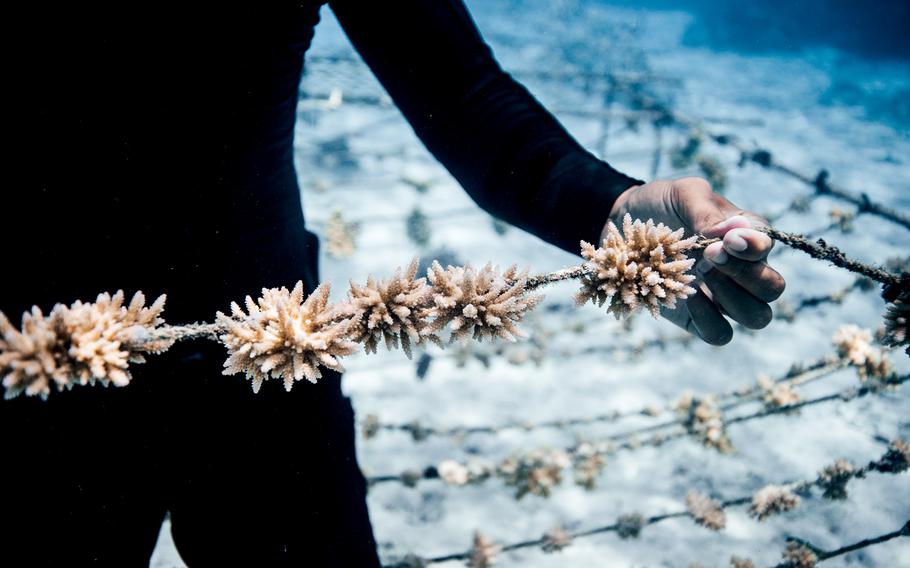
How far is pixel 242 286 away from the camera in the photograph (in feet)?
5.00

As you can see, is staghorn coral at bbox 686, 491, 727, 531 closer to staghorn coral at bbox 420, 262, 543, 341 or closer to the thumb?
the thumb

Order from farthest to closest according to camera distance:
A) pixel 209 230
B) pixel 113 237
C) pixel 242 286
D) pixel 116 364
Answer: pixel 242 286, pixel 209 230, pixel 113 237, pixel 116 364

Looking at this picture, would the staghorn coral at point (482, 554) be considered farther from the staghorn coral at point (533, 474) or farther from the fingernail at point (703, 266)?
the fingernail at point (703, 266)

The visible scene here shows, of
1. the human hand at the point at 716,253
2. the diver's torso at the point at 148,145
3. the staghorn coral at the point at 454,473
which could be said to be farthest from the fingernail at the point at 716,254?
the staghorn coral at the point at 454,473

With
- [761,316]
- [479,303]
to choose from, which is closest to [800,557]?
[761,316]

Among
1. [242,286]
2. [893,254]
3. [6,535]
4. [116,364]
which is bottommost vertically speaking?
[6,535]

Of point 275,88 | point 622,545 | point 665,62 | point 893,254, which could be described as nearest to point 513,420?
point 622,545

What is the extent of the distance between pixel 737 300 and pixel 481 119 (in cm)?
110

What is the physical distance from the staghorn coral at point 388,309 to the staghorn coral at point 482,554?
276 centimetres

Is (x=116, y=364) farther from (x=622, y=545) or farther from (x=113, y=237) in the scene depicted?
(x=622, y=545)

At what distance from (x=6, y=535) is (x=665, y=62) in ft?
101

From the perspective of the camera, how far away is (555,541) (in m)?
3.40

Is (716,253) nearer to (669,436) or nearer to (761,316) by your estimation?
(761,316)

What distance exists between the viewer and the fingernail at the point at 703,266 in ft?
4.72
